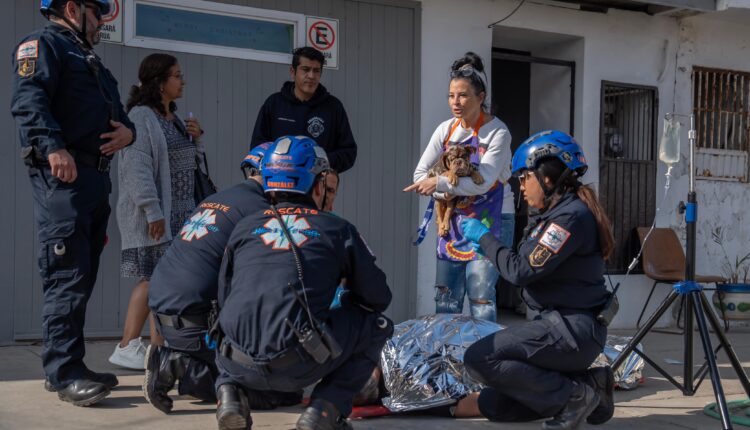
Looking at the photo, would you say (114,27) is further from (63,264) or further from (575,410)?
(575,410)

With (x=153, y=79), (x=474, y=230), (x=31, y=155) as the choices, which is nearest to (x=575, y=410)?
(x=474, y=230)

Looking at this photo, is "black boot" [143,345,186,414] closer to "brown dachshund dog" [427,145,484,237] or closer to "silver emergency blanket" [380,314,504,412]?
"silver emergency blanket" [380,314,504,412]

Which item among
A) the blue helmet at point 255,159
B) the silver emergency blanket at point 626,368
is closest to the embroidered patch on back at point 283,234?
the blue helmet at point 255,159

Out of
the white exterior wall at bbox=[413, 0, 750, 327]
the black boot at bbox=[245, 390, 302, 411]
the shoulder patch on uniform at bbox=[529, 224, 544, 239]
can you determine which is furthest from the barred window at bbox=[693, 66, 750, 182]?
the black boot at bbox=[245, 390, 302, 411]

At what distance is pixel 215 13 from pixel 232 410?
439cm

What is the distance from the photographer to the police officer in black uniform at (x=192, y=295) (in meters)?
4.30

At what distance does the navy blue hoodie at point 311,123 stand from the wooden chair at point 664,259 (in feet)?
14.4

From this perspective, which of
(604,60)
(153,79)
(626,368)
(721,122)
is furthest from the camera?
(721,122)

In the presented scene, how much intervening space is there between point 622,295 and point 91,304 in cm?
542

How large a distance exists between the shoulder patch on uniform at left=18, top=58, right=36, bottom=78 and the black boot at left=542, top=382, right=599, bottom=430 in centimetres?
313

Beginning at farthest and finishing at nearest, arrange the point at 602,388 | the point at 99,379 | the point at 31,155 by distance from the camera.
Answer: the point at 99,379
the point at 602,388
the point at 31,155

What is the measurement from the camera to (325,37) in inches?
308

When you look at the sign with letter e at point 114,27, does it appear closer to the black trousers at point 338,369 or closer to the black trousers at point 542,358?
the black trousers at point 338,369

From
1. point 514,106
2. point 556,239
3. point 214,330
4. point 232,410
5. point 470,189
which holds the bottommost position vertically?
point 232,410
